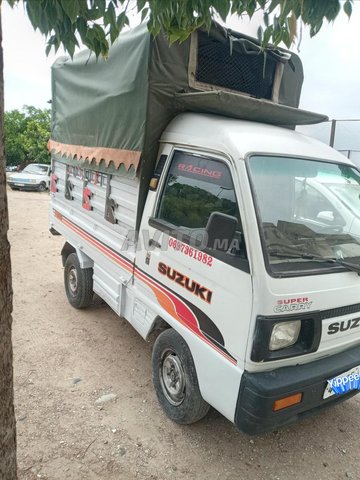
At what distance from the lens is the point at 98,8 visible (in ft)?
4.57

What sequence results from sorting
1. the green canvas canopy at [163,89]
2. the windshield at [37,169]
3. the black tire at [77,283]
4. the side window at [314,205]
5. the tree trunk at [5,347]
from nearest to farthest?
the tree trunk at [5,347]
the side window at [314,205]
the green canvas canopy at [163,89]
the black tire at [77,283]
the windshield at [37,169]

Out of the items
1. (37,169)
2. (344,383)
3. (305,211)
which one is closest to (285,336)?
(344,383)

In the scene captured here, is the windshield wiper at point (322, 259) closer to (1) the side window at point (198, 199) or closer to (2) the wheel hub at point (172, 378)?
(1) the side window at point (198, 199)

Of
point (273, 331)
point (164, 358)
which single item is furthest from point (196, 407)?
point (273, 331)

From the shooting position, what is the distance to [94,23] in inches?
58.6

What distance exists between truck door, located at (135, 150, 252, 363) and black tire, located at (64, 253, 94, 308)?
1.43 metres

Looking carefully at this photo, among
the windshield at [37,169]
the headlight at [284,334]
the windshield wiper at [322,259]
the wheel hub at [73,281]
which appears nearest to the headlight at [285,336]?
the headlight at [284,334]

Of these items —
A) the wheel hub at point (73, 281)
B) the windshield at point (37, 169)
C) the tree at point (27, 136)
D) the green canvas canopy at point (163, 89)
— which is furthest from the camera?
the tree at point (27, 136)

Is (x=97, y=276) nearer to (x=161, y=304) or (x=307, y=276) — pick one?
(x=161, y=304)

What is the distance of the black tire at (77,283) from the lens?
4.40m

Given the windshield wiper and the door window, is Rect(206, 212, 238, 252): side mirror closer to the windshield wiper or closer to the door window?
the door window

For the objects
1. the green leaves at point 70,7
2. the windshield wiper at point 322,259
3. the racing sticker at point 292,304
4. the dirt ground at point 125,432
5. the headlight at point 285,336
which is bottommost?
the dirt ground at point 125,432

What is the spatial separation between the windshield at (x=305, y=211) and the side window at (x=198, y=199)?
179 mm

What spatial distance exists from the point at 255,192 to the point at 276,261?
465 mm
